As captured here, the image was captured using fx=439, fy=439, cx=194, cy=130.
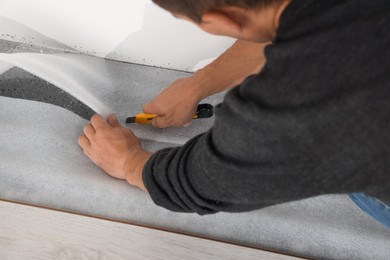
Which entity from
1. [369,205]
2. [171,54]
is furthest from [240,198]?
[171,54]

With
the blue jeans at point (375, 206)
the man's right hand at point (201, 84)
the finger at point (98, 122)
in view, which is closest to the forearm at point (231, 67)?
the man's right hand at point (201, 84)

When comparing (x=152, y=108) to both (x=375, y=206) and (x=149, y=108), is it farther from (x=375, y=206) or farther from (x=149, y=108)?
(x=375, y=206)

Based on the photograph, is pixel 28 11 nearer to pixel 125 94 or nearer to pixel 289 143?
pixel 125 94

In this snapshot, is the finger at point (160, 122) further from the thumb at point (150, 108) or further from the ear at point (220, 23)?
the ear at point (220, 23)

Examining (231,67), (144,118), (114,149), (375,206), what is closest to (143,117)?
(144,118)

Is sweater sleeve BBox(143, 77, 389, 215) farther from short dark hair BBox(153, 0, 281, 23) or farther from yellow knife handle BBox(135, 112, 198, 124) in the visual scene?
yellow knife handle BBox(135, 112, 198, 124)

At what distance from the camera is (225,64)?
93 centimetres

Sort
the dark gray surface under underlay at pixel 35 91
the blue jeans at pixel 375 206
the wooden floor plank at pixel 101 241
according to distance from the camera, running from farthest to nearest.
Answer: the dark gray surface under underlay at pixel 35 91 → the wooden floor plank at pixel 101 241 → the blue jeans at pixel 375 206

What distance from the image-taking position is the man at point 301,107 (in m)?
0.44

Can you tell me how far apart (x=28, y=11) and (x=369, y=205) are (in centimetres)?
79

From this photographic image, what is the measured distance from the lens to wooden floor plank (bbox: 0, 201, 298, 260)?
34.2 inches

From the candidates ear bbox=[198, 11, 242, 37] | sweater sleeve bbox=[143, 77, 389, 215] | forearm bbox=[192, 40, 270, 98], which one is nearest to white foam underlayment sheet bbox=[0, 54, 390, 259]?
forearm bbox=[192, 40, 270, 98]

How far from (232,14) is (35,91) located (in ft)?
2.19

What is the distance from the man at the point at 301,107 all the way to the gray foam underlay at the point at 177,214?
0.31 metres
